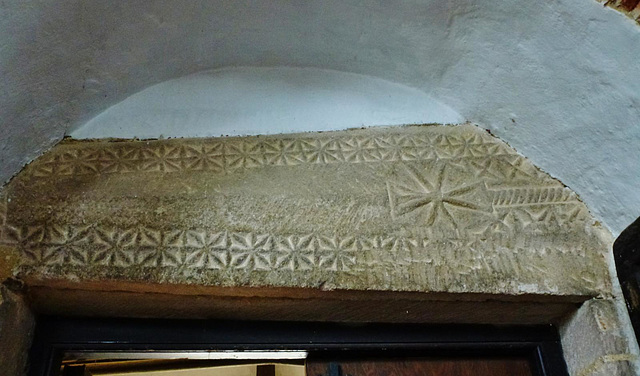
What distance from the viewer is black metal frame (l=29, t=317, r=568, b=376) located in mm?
1277

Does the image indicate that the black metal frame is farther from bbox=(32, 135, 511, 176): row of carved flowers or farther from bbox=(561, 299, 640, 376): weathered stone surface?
bbox=(32, 135, 511, 176): row of carved flowers

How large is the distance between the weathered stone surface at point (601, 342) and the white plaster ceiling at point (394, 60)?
0.70ft

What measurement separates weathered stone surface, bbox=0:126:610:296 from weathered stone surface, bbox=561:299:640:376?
0.05 meters

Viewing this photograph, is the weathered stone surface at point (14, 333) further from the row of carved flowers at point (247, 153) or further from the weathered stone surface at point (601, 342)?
the weathered stone surface at point (601, 342)

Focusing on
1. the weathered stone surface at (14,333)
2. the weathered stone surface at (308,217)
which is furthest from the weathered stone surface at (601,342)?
the weathered stone surface at (14,333)

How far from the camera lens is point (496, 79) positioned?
4.67 feet

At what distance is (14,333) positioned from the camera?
1193 millimetres

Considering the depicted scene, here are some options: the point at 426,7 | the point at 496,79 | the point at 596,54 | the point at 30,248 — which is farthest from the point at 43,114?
the point at 596,54

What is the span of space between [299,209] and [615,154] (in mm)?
737

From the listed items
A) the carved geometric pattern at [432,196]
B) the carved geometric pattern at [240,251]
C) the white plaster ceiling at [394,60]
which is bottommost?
the carved geometric pattern at [240,251]

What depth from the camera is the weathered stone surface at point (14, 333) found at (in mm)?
1152

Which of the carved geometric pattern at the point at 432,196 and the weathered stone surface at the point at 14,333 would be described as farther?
the carved geometric pattern at the point at 432,196

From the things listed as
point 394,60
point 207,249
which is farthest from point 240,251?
point 394,60

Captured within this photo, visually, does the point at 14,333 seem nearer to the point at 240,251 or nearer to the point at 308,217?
the point at 240,251
